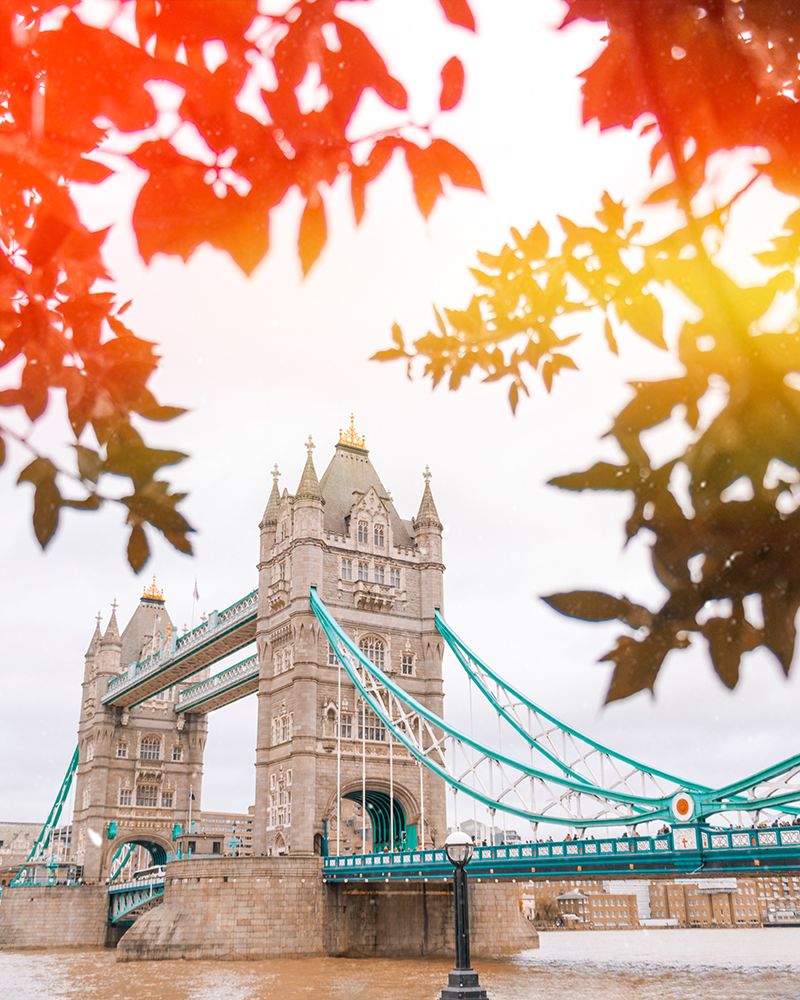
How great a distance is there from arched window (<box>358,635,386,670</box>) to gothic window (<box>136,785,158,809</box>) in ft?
81.0

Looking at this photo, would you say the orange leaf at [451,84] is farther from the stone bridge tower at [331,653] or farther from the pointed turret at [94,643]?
the pointed turret at [94,643]

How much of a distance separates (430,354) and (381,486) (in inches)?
1680

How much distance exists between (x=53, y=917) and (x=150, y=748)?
42.7 feet

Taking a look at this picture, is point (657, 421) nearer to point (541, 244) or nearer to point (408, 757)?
point (541, 244)

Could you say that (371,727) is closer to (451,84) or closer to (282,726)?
(282,726)

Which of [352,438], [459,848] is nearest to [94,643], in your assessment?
[352,438]

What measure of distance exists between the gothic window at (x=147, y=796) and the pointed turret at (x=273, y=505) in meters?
23.3

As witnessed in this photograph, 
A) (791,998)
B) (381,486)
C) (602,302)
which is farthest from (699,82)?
(381,486)

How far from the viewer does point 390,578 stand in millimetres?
42156

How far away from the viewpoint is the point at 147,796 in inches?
2290

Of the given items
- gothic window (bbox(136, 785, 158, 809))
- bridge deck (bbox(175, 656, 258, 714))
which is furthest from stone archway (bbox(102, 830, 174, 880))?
bridge deck (bbox(175, 656, 258, 714))

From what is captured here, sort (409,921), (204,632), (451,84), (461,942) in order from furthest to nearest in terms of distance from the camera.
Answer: (204,632), (409,921), (461,942), (451,84)

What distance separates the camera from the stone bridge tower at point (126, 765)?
184 ft

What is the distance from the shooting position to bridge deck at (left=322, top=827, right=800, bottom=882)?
78.3 feet
